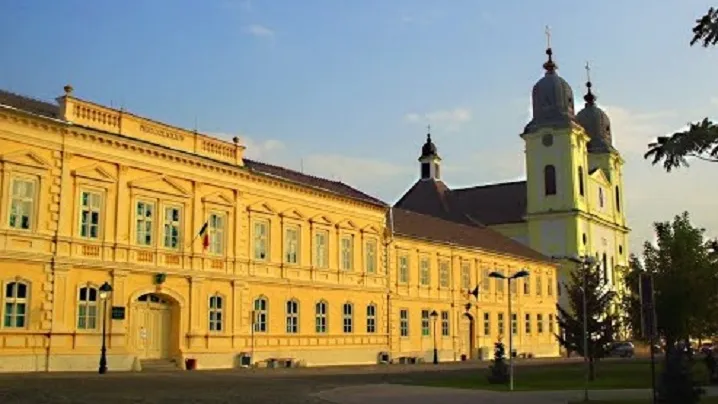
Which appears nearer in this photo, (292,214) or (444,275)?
(292,214)

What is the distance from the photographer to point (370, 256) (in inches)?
1906

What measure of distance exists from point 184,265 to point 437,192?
5684cm

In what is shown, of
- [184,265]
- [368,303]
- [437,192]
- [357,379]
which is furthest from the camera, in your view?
[437,192]

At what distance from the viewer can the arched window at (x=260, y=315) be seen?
130 ft

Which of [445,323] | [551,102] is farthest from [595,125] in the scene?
[445,323]

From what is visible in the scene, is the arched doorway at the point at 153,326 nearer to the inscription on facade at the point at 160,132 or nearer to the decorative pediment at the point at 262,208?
the decorative pediment at the point at 262,208

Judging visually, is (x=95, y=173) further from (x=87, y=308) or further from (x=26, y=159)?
(x=87, y=308)

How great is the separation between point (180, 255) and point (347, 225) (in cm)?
1243

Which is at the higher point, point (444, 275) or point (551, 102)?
point (551, 102)

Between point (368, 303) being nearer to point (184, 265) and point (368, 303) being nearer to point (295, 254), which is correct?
point (295, 254)

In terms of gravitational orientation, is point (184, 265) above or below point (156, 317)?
above

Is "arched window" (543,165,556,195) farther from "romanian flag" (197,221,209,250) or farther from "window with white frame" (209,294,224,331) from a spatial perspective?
"romanian flag" (197,221,209,250)

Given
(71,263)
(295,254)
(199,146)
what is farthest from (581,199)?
(71,263)

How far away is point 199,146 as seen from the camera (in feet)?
124
